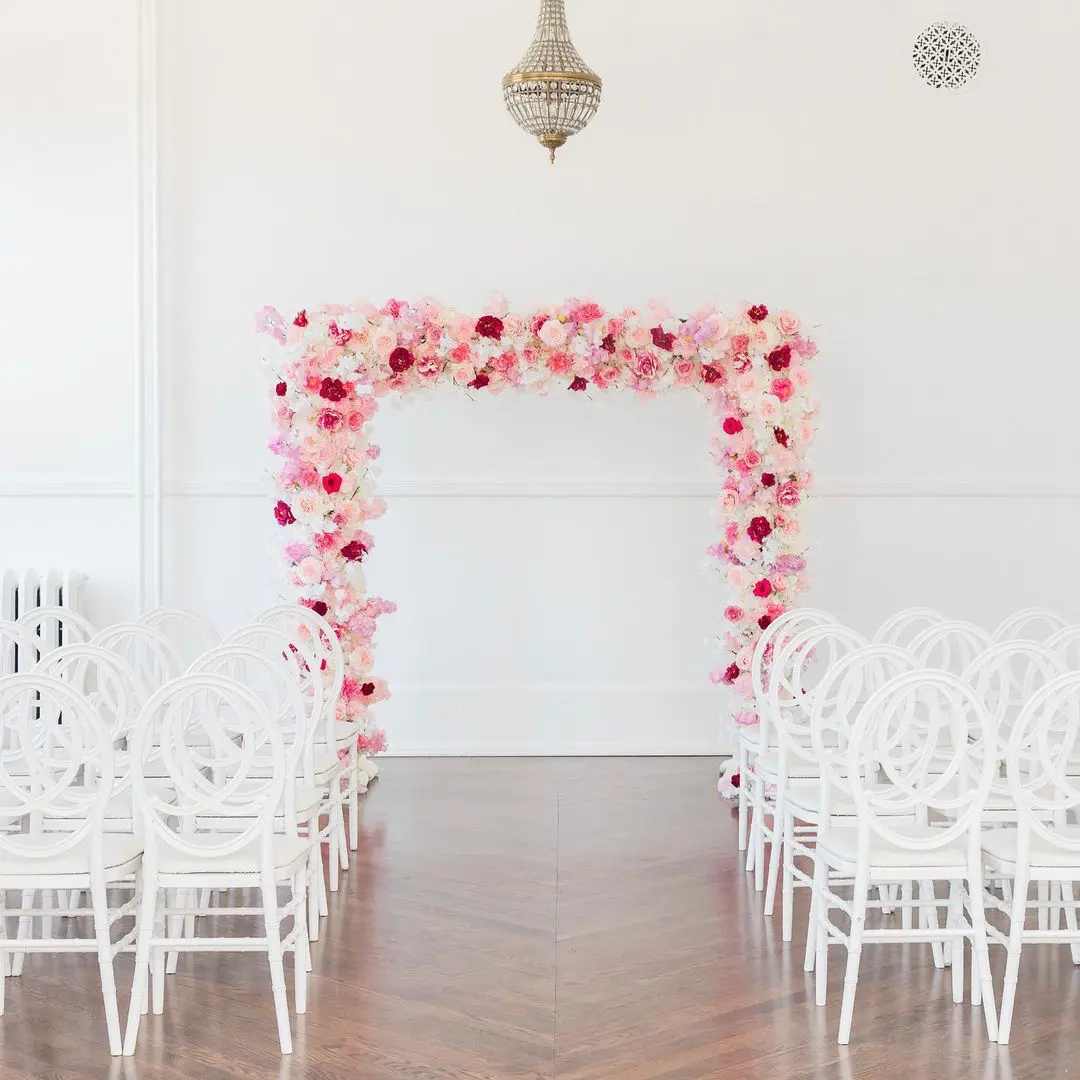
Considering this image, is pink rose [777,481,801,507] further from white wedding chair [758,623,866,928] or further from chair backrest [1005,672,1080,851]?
chair backrest [1005,672,1080,851]

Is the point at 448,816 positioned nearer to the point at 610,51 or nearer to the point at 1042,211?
the point at 610,51

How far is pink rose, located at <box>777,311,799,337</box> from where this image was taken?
6.38m

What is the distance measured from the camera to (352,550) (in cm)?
624

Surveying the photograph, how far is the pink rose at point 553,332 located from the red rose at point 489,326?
0.64ft

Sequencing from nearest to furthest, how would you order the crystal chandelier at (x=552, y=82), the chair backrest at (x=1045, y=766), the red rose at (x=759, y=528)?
1. the chair backrest at (x=1045, y=766)
2. the crystal chandelier at (x=552, y=82)
3. the red rose at (x=759, y=528)

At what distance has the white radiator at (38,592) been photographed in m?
7.23

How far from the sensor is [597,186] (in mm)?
7516

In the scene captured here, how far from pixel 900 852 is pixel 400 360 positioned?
337cm

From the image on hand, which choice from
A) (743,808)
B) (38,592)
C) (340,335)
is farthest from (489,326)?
(38,592)

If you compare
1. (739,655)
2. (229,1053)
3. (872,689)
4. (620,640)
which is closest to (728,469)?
(739,655)

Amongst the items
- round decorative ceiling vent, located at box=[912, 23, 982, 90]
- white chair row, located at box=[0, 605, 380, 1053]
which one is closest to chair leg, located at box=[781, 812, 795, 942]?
white chair row, located at box=[0, 605, 380, 1053]

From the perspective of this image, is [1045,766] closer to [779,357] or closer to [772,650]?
[772,650]

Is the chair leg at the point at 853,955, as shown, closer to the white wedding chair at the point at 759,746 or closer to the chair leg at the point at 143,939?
the white wedding chair at the point at 759,746

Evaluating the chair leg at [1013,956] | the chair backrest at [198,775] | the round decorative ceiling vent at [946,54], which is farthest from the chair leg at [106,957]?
the round decorative ceiling vent at [946,54]
